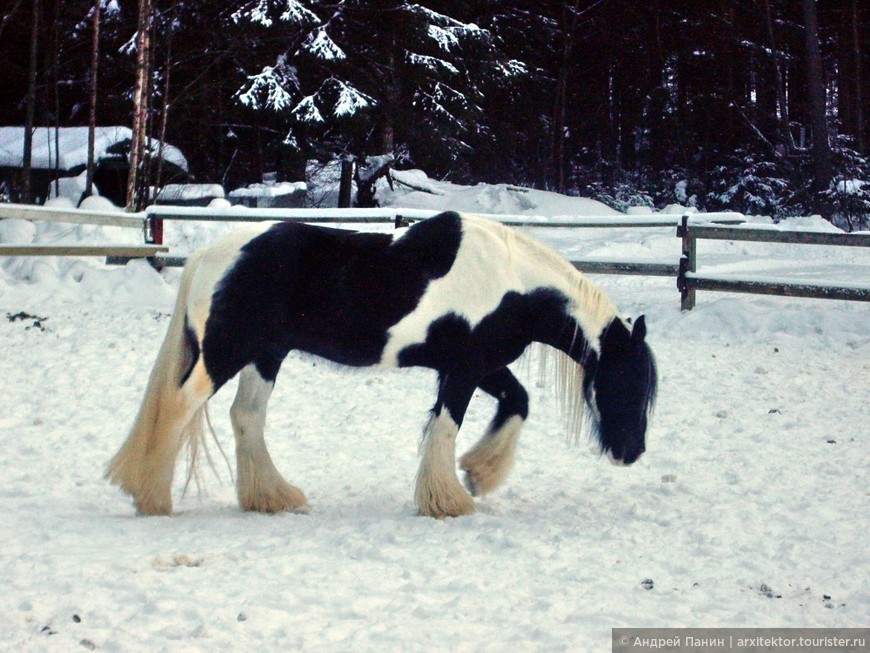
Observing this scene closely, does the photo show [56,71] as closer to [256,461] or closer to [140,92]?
[140,92]

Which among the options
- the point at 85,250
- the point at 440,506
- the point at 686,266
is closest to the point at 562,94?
the point at 686,266

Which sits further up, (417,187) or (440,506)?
(417,187)

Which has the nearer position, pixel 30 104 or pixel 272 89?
pixel 30 104

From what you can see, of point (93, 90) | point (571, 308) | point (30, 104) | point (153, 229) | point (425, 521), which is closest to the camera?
point (425, 521)

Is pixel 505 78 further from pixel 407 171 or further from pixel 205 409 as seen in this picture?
pixel 205 409

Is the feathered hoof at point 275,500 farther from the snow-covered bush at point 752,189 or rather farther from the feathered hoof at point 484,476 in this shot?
the snow-covered bush at point 752,189

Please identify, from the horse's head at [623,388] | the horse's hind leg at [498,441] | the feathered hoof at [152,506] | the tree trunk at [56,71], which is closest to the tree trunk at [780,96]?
the tree trunk at [56,71]

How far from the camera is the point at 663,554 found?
355cm

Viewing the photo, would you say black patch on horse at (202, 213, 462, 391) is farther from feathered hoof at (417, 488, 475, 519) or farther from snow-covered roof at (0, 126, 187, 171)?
snow-covered roof at (0, 126, 187, 171)

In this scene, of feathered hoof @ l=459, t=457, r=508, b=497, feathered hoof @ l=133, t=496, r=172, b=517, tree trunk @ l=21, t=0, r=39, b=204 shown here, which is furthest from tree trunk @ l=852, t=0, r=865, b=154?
feathered hoof @ l=133, t=496, r=172, b=517

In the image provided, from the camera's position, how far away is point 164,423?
4.14 metres

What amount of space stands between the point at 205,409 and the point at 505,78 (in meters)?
15.6

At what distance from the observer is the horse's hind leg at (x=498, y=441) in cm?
452

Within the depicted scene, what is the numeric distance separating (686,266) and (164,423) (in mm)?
6385
